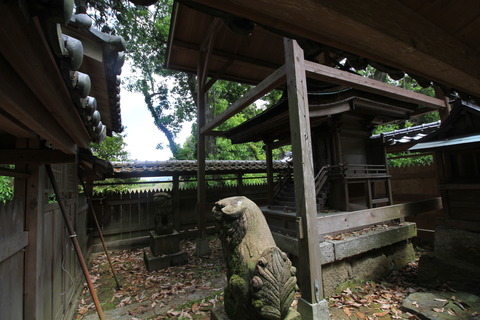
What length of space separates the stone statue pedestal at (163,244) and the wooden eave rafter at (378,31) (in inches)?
249

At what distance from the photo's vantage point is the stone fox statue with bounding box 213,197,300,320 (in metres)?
2.05

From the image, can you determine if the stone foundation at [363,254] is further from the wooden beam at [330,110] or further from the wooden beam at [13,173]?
the wooden beam at [13,173]

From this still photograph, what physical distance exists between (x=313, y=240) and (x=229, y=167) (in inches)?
247

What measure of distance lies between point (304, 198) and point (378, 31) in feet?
7.62

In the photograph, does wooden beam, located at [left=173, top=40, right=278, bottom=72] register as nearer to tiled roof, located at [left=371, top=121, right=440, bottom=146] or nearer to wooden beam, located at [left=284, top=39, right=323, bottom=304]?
wooden beam, located at [left=284, top=39, right=323, bottom=304]

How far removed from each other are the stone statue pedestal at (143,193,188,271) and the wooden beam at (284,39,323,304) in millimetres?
4141

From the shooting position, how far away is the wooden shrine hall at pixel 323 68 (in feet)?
3.75

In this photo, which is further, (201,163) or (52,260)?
(201,163)

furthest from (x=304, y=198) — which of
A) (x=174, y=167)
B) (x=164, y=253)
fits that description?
(x=174, y=167)

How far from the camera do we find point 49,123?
5.61 feet

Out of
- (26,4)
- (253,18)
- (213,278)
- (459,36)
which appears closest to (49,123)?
(26,4)

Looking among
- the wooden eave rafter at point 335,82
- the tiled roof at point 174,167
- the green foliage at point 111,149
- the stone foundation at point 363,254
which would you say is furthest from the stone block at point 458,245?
the green foliage at point 111,149

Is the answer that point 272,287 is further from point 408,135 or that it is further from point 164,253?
point 408,135

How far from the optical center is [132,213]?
820 centimetres
